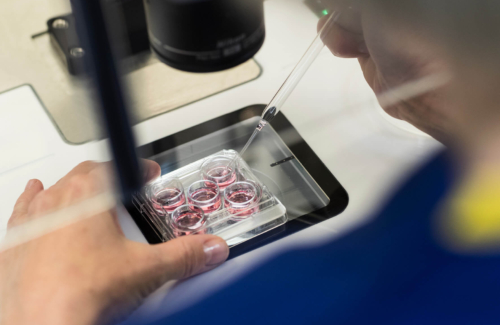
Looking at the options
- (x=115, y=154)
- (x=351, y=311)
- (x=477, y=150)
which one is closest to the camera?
(x=115, y=154)

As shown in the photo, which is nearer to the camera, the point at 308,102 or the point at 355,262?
the point at 355,262

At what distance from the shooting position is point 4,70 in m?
0.59

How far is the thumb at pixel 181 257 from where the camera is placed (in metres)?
Result: 0.51

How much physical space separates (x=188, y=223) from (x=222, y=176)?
71 mm

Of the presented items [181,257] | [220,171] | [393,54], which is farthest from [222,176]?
[393,54]

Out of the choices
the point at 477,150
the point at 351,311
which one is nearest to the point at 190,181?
the point at 351,311

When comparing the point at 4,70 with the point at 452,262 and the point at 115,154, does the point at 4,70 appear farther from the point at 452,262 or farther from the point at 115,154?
the point at 452,262

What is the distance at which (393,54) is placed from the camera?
58 centimetres

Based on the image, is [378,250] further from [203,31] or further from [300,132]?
[203,31]

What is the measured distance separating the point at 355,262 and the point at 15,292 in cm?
36

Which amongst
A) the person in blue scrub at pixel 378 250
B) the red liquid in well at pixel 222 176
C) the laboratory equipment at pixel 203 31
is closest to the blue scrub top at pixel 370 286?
the person in blue scrub at pixel 378 250

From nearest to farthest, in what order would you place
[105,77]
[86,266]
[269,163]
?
1. [105,77]
2. [86,266]
3. [269,163]

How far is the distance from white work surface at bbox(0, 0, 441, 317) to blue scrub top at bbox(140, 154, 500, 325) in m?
0.02

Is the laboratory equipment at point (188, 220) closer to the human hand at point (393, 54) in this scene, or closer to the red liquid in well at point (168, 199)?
the red liquid in well at point (168, 199)
